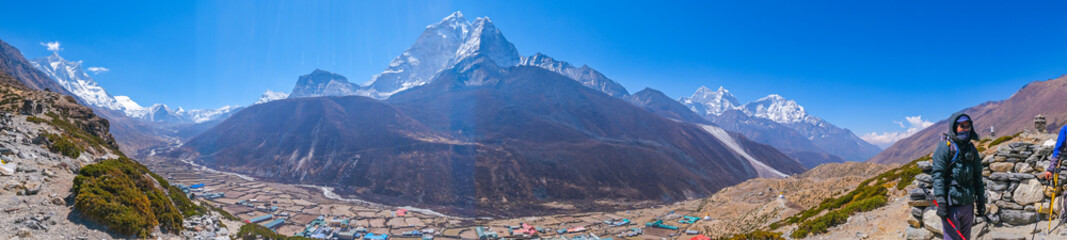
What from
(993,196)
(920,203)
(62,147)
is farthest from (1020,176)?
(62,147)

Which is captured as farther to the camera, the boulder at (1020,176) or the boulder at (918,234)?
the boulder at (1020,176)

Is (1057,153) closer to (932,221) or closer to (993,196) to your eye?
(993,196)

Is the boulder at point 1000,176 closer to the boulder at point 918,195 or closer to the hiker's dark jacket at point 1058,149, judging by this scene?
the hiker's dark jacket at point 1058,149

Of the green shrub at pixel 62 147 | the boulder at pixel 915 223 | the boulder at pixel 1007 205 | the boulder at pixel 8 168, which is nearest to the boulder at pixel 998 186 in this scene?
the boulder at pixel 1007 205

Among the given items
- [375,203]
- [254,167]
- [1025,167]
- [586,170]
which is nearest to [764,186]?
[586,170]

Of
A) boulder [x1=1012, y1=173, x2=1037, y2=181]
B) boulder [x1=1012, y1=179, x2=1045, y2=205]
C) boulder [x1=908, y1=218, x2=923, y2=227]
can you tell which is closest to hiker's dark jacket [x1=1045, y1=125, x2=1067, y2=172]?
boulder [x1=1012, y1=179, x2=1045, y2=205]

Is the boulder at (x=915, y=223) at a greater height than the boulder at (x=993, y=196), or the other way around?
the boulder at (x=993, y=196)

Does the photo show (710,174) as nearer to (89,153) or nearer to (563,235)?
(563,235)

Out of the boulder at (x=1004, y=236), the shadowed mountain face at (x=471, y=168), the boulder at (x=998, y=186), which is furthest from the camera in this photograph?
the shadowed mountain face at (x=471, y=168)

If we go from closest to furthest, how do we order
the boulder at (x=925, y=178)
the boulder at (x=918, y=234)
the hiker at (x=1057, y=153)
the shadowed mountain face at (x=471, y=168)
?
the hiker at (x=1057, y=153), the boulder at (x=918, y=234), the boulder at (x=925, y=178), the shadowed mountain face at (x=471, y=168)
